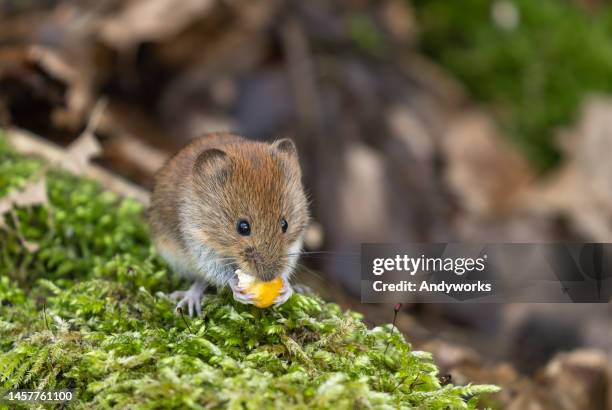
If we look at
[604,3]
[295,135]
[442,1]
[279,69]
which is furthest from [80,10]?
[604,3]

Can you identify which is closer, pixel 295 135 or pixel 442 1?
pixel 295 135

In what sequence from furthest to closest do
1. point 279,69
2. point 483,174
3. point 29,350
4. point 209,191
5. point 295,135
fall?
point 483,174 < point 279,69 < point 295,135 < point 209,191 < point 29,350

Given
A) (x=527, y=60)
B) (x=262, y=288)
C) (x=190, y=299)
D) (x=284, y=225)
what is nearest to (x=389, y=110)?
(x=527, y=60)

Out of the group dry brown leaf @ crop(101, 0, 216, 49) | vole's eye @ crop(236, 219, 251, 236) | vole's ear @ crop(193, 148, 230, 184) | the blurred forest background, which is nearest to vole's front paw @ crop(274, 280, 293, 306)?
vole's eye @ crop(236, 219, 251, 236)

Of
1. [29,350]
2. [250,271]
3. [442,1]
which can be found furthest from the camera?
[442,1]

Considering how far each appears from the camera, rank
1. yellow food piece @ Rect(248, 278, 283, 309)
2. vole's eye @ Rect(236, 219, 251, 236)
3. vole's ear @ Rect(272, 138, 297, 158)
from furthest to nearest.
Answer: vole's ear @ Rect(272, 138, 297, 158)
vole's eye @ Rect(236, 219, 251, 236)
yellow food piece @ Rect(248, 278, 283, 309)

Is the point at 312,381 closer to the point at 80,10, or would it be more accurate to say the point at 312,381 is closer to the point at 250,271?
the point at 250,271

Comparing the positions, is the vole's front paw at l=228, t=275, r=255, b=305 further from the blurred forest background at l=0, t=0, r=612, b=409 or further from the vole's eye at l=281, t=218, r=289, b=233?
the blurred forest background at l=0, t=0, r=612, b=409

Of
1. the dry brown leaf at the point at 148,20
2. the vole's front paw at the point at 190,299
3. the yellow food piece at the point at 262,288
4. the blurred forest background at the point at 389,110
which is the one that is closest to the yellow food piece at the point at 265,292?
the yellow food piece at the point at 262,288
